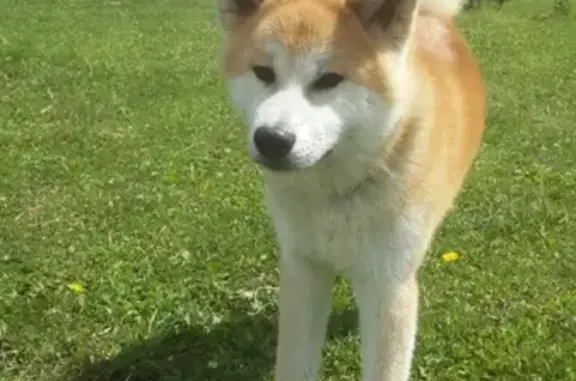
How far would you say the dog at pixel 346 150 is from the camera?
3064mm

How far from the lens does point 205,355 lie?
397 centimetres

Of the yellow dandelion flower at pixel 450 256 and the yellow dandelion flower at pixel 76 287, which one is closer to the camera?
the yellow dandelion flower at pixel 76 287

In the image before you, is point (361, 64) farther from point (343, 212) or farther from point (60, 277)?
point (60, 277)

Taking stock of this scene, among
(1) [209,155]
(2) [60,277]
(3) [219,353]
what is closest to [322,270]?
(3) [219,353]

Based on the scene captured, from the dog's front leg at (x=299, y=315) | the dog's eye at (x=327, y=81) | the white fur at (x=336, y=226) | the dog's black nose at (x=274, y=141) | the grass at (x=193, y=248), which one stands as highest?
the dog's eye at (x=327, y=81)

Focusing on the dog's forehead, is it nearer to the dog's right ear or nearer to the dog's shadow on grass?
the dog's right ear

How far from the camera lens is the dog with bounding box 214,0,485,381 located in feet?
10.1

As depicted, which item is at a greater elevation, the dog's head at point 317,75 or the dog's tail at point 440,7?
the dog's head at point 317,75

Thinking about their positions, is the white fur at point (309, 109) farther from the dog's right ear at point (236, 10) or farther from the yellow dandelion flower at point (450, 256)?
the yellow dandelion flower at point (450, 256)

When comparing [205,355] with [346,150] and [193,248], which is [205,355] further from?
[346,150]

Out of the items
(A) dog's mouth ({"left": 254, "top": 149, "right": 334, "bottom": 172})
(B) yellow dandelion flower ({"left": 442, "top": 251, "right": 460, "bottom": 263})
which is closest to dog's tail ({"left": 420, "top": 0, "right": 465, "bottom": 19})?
(B) yellow dandelion flower ({"left": 442, "top": 251, "right": 460, "bottom": 263})

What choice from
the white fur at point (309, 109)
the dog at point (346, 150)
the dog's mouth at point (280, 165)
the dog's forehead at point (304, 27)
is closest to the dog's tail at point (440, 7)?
the dog at point (346, 150)

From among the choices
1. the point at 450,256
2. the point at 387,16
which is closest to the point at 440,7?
the point at 450,256

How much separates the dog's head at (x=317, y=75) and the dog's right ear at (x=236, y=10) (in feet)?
0.12
